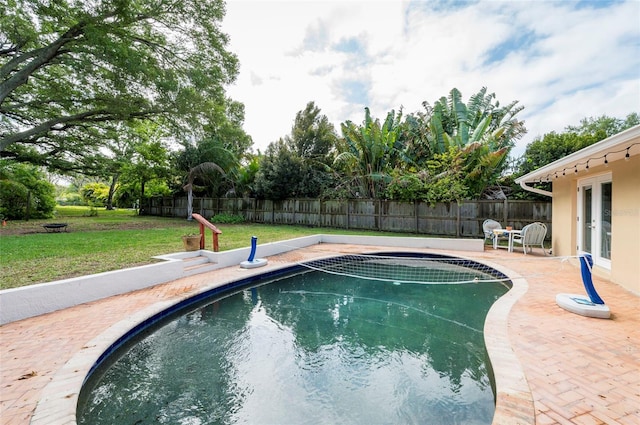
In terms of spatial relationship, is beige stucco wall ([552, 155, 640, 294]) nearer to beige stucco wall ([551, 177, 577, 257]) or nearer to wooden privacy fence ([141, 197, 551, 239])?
beige stucco wall ([551, 177, 577, 257])

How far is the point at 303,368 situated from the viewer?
3.50 metres

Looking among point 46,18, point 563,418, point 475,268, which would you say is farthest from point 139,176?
point 563,418

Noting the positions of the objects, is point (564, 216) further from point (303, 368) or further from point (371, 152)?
point (303, 368)

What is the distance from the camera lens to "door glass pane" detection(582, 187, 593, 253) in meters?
6.57

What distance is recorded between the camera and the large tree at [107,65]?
948cm

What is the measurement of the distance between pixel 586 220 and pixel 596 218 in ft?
1.94

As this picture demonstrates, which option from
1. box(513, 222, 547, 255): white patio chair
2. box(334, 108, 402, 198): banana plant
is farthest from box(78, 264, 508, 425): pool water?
box(334, 108, 402, 198): banana plant

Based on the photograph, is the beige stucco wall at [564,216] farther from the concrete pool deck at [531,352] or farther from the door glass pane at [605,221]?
the concrete pool deck at [531,352]

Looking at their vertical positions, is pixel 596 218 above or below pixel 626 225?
above

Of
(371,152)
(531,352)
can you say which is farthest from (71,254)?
(371,152)

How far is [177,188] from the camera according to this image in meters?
20.8

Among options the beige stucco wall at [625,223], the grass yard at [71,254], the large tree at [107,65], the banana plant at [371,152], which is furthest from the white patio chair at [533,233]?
the large tree at [107,65]

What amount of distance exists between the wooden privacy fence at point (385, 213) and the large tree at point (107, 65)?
5730 millimetres

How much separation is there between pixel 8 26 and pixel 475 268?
636 inches
